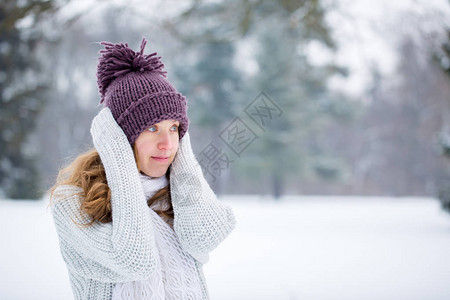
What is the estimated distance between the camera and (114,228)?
1.29 m

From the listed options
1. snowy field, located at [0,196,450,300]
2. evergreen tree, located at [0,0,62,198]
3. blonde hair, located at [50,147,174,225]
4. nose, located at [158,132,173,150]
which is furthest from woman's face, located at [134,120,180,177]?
evergreen tree, located at [0,0,62,198]

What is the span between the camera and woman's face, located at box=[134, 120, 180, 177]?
4.75ft

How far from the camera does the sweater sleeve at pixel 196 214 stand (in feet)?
4.54

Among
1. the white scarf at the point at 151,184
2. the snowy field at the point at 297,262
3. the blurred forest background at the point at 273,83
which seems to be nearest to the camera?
the white scarf at the point at 151,184

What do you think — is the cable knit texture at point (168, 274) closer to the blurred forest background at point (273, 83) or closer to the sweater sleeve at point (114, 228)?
the sweater sleeve at point (114, 228)

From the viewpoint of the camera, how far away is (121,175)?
1333 millimetres

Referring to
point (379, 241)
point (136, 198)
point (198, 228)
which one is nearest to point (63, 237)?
point (136, 198)

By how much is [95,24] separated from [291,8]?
1069cm

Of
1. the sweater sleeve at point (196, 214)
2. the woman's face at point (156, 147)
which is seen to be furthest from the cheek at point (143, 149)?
the sweater sleeve at point (196, 214)

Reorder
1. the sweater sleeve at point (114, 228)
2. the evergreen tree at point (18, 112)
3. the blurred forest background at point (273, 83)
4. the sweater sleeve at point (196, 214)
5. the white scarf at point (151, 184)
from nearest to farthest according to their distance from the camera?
the sweater sleeve at point (114, 228), the sweater sleeve at point (196, 214), the white scarf at point (151, 184), the blurred forest background at point (273, 83), the evergreen tree at point (18, 112)

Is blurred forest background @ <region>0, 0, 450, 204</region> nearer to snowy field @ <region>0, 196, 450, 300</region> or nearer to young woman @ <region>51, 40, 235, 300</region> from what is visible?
young woman @ <region>51, 40, 235, 300</region>

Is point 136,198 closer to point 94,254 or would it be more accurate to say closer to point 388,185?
point 94,254

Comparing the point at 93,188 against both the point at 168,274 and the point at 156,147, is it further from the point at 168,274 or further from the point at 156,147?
the point at 168,274

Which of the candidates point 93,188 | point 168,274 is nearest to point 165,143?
point 93,188
